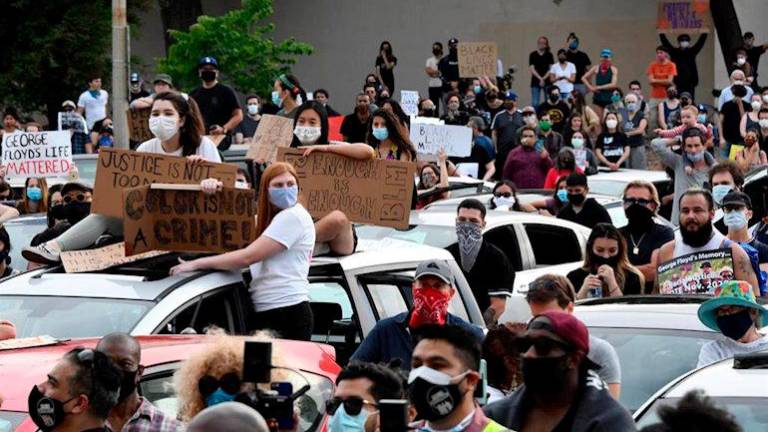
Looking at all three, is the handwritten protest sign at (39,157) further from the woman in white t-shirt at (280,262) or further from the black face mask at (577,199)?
the woman in white t-shirt at (280,262)

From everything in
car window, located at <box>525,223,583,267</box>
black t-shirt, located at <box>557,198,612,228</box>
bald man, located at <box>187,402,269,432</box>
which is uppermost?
bald man, located at <box>187,402,269,432</box>

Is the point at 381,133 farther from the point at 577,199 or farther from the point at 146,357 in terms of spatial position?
the point at 146,357

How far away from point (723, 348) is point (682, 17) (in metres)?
29.1

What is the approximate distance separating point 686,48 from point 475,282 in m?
23.9

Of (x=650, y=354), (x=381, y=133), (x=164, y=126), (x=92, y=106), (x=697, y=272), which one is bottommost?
Answer: (x=650, y=354)

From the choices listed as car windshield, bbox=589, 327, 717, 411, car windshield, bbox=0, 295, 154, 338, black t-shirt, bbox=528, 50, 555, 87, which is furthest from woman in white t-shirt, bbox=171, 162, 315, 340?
black t-shirt, bbox=528, 50, 555, 87

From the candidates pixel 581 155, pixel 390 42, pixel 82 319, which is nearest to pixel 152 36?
pixel 390 42

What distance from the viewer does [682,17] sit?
36.4 meters

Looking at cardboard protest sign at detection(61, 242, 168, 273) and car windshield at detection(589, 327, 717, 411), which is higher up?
cardboard protest sign at detection(61, 242, 168, 273)

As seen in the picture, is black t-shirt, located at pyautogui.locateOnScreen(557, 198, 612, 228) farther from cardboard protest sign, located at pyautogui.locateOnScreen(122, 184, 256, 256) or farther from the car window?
cardboard protest sign, located at pyautogui.locateOnScreen(122, 184, 256, 256)

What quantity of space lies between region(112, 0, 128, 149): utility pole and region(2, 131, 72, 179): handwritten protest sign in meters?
2.83

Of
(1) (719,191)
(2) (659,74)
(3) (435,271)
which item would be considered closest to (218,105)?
(1) (719,191)

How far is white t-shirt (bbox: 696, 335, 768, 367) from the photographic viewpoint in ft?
26.0

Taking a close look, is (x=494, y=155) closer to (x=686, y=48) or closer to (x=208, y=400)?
(x=686, y=48)
